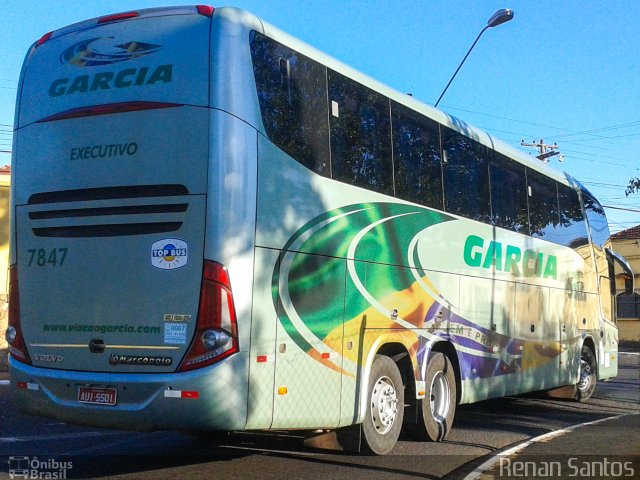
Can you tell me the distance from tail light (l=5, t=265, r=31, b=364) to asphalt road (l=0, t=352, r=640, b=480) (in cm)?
112

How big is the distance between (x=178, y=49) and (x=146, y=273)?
2.04m

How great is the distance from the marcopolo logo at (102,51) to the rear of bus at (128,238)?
0.01 metres

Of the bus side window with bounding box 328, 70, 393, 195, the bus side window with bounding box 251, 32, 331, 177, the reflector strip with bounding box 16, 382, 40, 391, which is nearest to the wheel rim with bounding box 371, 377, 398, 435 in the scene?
the bus side window with bounding box 328, 70, 393, 195

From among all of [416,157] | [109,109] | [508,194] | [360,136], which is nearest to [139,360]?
[109,109]

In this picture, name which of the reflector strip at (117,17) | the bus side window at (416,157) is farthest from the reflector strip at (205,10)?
the bus side window at (416,157)

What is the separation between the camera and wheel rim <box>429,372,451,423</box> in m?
10.0

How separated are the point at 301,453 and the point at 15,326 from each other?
3423 mm

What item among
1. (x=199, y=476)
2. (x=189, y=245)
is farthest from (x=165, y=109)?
(x=199, y=476)

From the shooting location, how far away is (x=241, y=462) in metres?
8.29

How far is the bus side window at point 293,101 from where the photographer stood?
7262mm

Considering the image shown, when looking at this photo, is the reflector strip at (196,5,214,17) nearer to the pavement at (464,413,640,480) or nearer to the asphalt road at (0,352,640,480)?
the asphalt road at (0,352,640,480)

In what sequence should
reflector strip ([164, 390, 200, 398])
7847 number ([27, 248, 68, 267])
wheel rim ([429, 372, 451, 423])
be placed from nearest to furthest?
reflector strip ([164, 390, 200, 398]), 7847 number ([27, 248, 68, 267]), wheel rim ([429, 372, 451, 423])

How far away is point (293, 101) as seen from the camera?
24.9 feet

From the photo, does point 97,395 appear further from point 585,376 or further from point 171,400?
point 585,376
